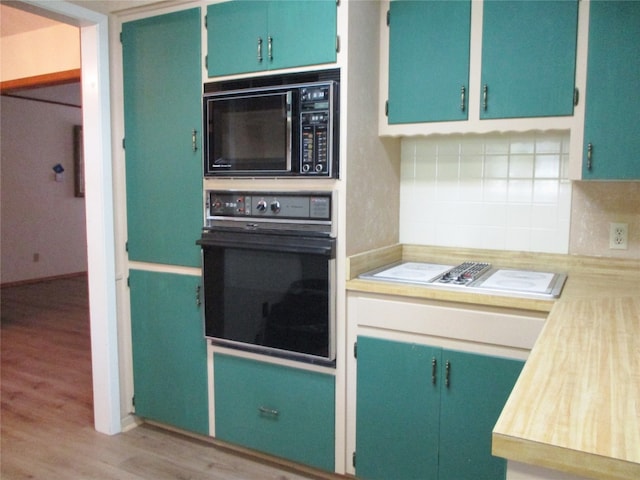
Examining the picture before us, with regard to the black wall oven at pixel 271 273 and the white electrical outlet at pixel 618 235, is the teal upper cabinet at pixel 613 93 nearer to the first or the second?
the white electrical outlet at pixel 618 235

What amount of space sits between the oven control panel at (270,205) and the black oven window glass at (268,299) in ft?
0.51

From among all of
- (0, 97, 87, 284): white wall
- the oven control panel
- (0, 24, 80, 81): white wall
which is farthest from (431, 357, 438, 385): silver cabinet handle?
(0, 97, 87, 284): white wall

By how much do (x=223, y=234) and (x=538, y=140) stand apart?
1413 millimetres

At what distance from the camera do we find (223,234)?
7.38 feet

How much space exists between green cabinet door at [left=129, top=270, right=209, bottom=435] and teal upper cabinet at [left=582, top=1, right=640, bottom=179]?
5.66 feet

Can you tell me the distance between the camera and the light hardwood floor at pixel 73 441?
228 cm

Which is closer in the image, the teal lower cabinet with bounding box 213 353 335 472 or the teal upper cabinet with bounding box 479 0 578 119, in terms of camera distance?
the teal upper cabinet with bounding box 479 0 578 119

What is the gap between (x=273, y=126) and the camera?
6.94 feet

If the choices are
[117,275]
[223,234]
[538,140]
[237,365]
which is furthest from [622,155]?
[117,275]

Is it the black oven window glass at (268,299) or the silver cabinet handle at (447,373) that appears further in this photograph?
the black oven window glass at (268,299)

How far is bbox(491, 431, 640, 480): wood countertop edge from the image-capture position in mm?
700

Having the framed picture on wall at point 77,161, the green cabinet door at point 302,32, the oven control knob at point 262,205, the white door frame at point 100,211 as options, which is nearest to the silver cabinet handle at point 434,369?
the oven control knob at point 262,205

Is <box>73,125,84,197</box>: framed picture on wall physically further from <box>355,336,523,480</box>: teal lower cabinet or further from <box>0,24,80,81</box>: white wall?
<box>355,336,523,480</box>: teal lower cabinet

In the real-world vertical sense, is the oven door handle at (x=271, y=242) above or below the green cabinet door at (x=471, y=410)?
above
